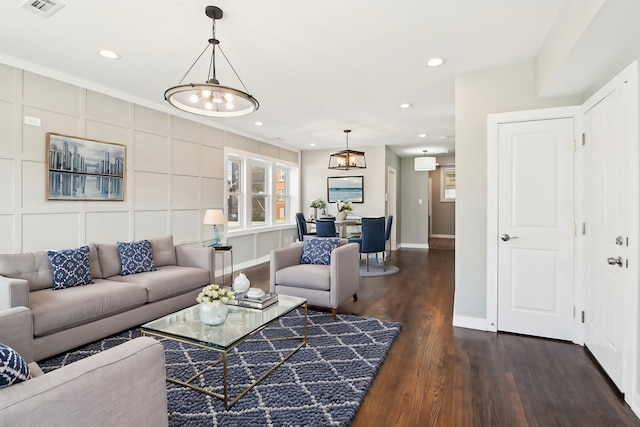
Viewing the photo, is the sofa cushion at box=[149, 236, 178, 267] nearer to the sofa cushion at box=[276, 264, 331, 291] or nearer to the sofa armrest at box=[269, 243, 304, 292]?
the sofa armrest at box=[269, 243, 304, 292]

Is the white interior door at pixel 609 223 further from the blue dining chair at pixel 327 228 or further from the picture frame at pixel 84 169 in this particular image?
the picture frame at pixel 84 169

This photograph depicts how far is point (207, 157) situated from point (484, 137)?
4.04 m

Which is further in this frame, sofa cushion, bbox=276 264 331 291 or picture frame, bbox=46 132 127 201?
sofa cushion, bbox=276 264 331 291

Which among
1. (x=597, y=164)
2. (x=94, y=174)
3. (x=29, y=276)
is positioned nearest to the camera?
(x=597, y=164)

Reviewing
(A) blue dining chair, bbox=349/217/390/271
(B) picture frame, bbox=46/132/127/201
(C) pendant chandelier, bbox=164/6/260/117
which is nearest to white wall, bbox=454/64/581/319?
(C) pendant chandelier, bbox=164/6/260/117

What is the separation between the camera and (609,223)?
92.8 inches

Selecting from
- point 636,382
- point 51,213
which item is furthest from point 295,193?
point 636,382

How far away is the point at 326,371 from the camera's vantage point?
7.87 feet

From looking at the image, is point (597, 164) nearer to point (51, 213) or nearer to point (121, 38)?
point (121, 38)

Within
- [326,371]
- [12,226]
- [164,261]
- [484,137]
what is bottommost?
[326,371]

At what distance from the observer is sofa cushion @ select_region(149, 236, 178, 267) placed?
3.92 metres

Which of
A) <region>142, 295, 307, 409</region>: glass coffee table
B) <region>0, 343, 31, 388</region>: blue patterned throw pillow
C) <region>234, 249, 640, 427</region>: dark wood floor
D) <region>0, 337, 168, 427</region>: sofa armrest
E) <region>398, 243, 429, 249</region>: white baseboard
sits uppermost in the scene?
<region>0, 343, 31, 388</region>: blue patterned throw pillow

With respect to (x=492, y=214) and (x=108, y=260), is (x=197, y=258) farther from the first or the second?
(x=492, y=214)

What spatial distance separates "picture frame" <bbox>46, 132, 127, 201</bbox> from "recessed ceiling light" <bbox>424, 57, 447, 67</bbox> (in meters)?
3.59
